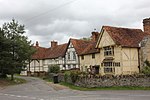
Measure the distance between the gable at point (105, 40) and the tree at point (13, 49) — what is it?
15.9 m

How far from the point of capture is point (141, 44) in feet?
133

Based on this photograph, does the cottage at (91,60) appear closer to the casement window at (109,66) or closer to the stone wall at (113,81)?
the casement window at (109,66)

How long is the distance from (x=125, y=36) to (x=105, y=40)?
3.20 meters

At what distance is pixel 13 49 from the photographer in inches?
1970

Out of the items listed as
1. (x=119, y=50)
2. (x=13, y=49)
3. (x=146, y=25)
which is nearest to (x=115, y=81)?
(x=119, y=50)

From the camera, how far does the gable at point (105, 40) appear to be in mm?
41125

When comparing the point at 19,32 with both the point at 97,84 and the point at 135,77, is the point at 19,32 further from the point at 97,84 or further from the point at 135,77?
the point at 135,77

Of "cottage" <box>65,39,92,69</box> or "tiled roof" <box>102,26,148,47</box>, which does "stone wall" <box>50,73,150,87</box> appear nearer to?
"tiled roof" <box>102,26,148,47</box>

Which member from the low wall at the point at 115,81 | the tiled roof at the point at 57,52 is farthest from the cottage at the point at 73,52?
the low wall at the point at 115,81

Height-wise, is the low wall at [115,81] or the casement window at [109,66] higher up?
the casement window at [109,66]

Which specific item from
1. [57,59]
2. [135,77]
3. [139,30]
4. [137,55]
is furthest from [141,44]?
[57,59]

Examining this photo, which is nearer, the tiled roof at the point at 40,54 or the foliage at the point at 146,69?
the foliage at the point at 146,69

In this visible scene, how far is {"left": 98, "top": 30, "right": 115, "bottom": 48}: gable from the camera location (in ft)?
135

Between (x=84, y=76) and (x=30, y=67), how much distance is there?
1689 inches
